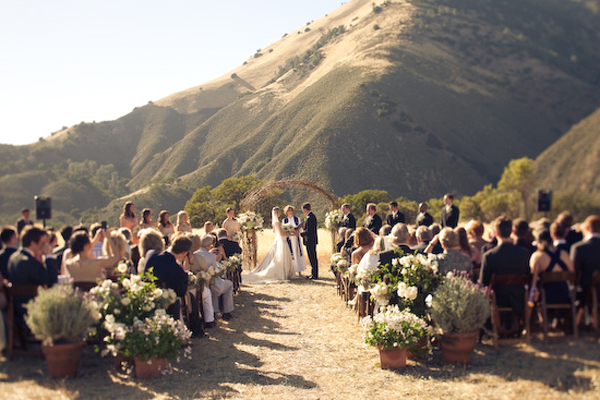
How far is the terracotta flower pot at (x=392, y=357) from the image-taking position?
18.8 ft

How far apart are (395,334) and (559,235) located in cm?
282

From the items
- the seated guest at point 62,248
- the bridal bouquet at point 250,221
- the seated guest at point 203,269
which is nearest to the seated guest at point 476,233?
the seated guest at point 203,269

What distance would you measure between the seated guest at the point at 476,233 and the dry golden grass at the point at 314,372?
5.50 feet

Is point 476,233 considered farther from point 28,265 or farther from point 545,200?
point 28,265

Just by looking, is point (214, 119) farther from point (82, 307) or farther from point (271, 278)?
point (82, 307)

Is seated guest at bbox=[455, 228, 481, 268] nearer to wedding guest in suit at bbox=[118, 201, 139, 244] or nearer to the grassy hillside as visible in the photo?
the grassy hillside

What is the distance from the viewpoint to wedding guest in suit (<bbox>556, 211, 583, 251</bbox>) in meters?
3.02

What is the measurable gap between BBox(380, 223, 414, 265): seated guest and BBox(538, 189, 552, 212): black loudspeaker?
3470 millimetres

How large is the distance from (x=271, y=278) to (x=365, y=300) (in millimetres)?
6101

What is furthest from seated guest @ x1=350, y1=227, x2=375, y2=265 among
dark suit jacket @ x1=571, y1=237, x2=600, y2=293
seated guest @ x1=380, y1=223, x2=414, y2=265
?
dark suit jacket @ x1=571, y1=237, x2=600, y2=293

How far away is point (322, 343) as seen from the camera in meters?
7.24

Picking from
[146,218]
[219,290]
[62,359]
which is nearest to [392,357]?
[62,359]

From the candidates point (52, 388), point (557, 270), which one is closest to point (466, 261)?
point (557, 270)

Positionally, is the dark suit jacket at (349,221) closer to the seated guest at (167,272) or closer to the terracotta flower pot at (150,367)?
the seated guest at (167,272)
